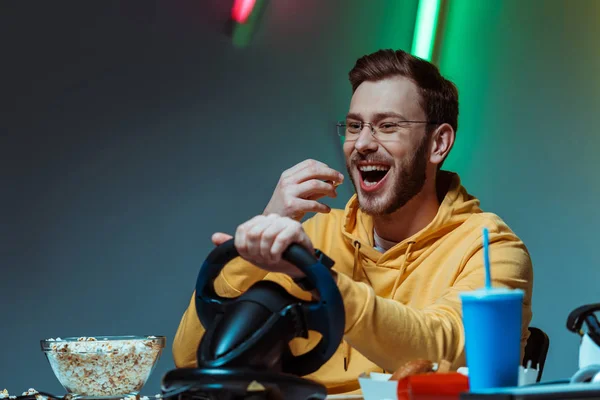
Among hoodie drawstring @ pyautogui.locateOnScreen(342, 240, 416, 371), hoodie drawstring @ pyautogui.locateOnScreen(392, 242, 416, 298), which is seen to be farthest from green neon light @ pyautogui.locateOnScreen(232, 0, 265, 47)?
hoodie drawstring @ pyautogui.locateOnScreen(392, 242, 416, 298)

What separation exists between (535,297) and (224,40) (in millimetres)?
1672

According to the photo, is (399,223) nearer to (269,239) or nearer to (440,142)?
(440,142)

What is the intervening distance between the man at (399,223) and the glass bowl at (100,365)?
42 cm

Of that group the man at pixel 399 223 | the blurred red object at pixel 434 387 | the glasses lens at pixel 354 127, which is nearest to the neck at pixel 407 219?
the man at pixel 399 223

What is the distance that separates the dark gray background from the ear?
4.22 feet

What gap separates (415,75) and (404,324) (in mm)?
901

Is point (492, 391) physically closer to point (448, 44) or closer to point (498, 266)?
point (498, 266)

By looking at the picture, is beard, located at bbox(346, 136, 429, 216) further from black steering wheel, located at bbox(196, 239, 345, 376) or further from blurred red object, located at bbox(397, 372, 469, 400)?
blurred red object, located at bbox(397, 372, 469, 400)

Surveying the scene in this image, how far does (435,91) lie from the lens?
212 cm

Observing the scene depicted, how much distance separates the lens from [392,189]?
2055 millimetres

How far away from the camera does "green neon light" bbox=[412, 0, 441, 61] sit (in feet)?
11.5

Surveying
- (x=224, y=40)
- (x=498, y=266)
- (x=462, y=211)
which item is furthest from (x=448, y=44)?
(x=498, y=266)

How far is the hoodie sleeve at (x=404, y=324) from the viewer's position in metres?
1.26

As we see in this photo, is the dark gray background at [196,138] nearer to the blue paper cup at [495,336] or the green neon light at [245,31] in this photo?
the green neon light at [245,31]
